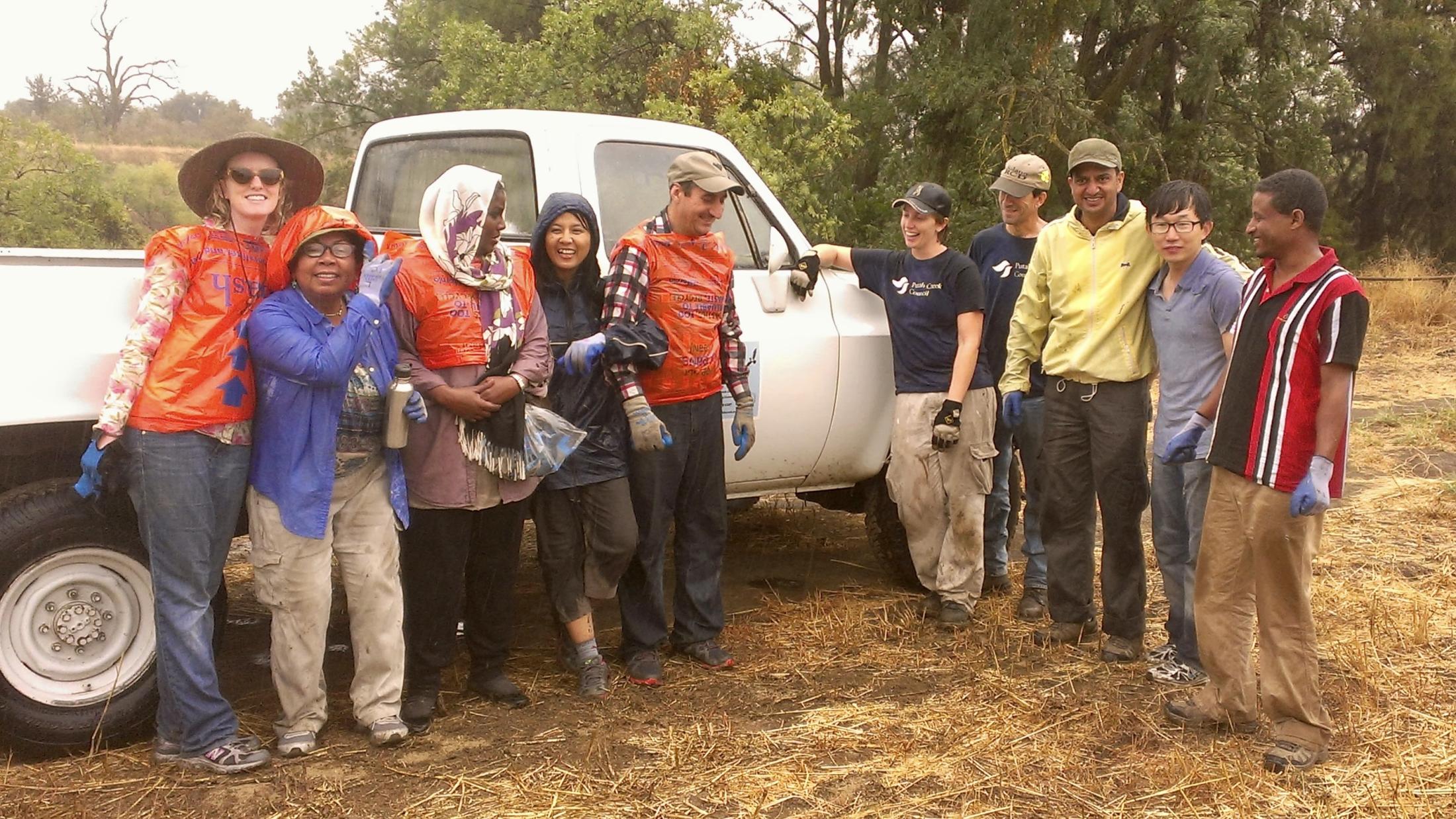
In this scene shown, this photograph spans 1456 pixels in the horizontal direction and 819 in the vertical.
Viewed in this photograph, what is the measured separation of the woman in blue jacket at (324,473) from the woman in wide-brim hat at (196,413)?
→ 0.27ft

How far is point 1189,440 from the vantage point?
3.78 meters

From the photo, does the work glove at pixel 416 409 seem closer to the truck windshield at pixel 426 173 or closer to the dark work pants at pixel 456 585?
the dark work pants at pixel 456 585

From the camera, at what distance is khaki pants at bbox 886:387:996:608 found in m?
4.70

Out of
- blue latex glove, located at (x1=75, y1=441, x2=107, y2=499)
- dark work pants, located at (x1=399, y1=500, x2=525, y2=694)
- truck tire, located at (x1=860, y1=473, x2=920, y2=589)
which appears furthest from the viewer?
truck tire, located at (x1=860, y1=473, x2=920, y2=589)

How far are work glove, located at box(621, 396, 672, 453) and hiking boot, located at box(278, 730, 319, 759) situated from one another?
4.23 feet

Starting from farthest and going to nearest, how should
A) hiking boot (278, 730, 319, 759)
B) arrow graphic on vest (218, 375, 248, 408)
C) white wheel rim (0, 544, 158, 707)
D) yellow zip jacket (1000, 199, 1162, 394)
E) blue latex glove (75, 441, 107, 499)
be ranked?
yellow zip jacket (1000, 199, 1162, 394)
hiking boot (278, 730, 319, 759)
white wheel rim (0, 544, 158, 707)
arrow graphic on vest (218, 375, 248, 408)
blue latex glove (75, 441, 107, 499)

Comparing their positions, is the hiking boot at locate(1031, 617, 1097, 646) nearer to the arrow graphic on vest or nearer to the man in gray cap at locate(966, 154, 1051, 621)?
the man in gray cap at locate(966, 154, 1051, 621)

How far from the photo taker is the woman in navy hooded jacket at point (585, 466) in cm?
390

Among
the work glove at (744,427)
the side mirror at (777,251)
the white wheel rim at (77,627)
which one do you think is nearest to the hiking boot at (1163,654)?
the work glove at (744,427)

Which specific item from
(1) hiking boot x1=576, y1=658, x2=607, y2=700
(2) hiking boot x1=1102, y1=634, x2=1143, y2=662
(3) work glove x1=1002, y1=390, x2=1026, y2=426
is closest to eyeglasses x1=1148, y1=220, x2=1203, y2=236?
(3) work glove x1=1002, y1=390, x2=1026, y2=426

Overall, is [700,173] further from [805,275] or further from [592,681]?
[592,681]

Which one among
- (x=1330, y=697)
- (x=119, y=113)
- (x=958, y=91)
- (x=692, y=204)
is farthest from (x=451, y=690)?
(x=119, y=113)

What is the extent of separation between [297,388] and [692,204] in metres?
1.39

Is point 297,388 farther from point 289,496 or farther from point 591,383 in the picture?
point 591,383
